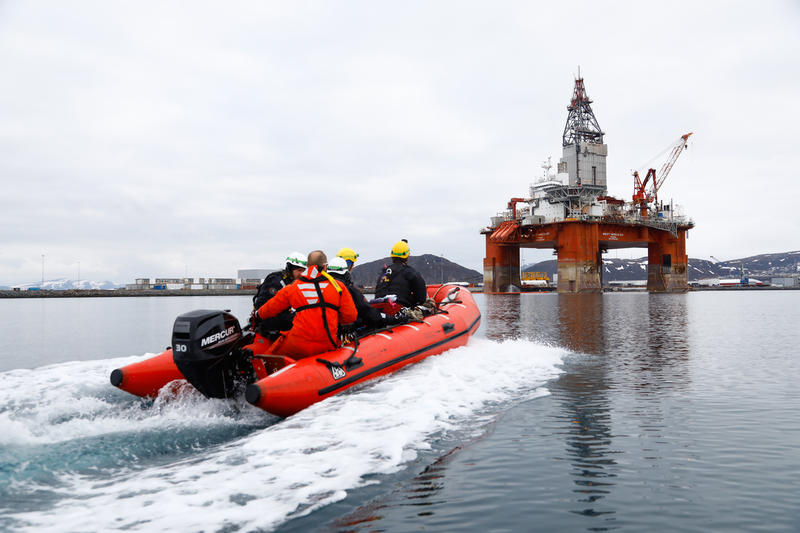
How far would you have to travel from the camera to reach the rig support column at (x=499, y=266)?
210 feet

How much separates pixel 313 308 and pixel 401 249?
3.02 meters

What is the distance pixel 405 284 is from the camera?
30.2 feet

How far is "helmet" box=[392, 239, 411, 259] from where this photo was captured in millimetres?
9078

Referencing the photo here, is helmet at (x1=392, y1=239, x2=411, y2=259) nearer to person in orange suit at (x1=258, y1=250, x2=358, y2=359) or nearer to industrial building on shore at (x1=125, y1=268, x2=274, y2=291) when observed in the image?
person in orange suit at (x1=258, y1=250, x2=358, y2=359)

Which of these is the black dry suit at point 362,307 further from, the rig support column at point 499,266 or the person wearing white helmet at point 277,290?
the rig support column at point 499,266

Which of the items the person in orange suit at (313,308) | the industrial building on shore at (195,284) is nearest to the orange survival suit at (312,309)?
the person in orange suit at (313,308)

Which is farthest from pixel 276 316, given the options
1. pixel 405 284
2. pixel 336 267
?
pixel 405 284

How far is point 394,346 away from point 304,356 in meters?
1.62

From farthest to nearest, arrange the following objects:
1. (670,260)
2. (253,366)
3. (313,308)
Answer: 1. (670,260)
2. (253,366)
3. (313,308)

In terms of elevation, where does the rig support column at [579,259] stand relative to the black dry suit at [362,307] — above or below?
above

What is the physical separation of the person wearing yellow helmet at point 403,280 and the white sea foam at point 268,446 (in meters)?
1.36

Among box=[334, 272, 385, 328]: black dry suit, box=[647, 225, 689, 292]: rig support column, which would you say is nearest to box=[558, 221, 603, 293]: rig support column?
box=[647, 225, 689, 292]: rig support column

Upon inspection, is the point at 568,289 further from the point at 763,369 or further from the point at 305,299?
the point at 305,299

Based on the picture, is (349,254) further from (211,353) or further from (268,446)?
(268,446)
